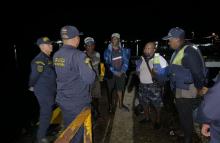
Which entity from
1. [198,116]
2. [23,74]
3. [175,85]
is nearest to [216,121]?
[198,116]

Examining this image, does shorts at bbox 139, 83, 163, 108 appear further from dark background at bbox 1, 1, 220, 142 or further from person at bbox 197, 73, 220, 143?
person at bbox 197, 73, 220, 143

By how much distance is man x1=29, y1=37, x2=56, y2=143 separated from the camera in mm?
5465

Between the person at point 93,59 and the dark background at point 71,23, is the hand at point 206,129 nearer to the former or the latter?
the person at point 93,59

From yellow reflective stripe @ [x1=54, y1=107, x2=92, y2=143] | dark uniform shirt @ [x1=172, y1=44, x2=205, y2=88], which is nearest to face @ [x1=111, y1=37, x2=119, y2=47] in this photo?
dark uniform shirt @ [x1=172, y1=44, x2=205, y2=88]

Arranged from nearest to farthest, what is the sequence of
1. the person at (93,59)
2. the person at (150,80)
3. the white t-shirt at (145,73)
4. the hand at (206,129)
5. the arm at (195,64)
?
the hand at (206,129) < the arm at (195,64) < the person at (150,80) < the white t-shirt at (145,73) < the person at (93,59)

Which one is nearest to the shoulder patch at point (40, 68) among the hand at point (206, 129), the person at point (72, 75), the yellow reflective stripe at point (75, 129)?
the person at point (72, 75)

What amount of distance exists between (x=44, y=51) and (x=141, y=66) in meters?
2.19

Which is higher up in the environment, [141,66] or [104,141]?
[141,66]

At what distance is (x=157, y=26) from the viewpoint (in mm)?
76688

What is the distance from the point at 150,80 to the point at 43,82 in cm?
229

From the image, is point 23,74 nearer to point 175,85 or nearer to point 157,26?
point 175,85

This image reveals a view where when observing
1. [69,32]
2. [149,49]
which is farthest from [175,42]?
[69,32]

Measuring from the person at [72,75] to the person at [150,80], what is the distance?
217cm

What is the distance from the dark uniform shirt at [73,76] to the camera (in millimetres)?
4426
